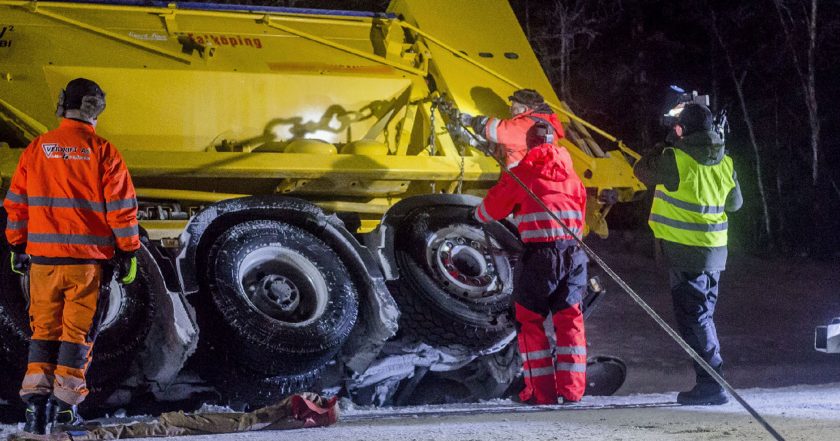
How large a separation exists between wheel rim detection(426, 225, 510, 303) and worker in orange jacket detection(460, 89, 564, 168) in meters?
0.52

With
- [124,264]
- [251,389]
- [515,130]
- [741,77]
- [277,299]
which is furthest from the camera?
[741,77]

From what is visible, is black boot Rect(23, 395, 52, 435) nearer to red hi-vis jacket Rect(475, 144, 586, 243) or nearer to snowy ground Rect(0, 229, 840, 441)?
snowy ground Rect(0, 229, 840, 441)

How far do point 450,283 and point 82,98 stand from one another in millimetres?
2407

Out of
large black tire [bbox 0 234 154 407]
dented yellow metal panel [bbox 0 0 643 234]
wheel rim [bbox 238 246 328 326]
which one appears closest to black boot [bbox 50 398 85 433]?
large black tire [bbox 0 234 154 407]

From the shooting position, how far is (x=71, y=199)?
3.70m

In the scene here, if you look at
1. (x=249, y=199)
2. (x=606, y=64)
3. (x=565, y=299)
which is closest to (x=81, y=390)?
(x=249, y=199)

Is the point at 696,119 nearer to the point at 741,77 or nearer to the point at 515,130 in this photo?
the point at 515,130

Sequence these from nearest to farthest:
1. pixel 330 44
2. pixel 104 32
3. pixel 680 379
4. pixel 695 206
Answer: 1. pixel 695 206
2. pixel 104 32
3. pixel 330 44
4. pixel 680 379

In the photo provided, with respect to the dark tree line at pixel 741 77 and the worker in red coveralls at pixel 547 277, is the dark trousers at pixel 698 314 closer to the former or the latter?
the worker in red coveralls at pixel 547 277

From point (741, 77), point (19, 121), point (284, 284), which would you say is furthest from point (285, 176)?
point (741, 77)

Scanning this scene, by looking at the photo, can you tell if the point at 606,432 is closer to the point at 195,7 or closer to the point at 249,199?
the point at 249,199

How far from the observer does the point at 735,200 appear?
5.09 meters

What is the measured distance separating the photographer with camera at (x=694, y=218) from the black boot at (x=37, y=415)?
3.00 m

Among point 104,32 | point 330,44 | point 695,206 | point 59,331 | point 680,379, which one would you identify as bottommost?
point 680,379
